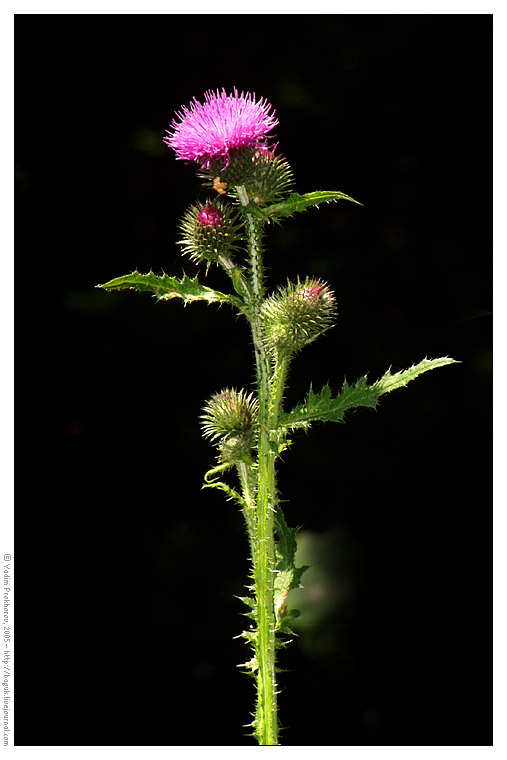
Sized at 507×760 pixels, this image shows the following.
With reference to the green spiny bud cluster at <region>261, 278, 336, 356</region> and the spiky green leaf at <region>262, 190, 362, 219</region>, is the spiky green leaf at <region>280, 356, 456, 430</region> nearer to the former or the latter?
the green spiny bud cluster at <region>261, 278, 336, 356</region>

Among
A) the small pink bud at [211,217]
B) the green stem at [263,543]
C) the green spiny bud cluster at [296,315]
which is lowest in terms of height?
the green stem at [263,543]

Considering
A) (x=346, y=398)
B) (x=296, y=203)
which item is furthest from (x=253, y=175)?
(x=346, y=398)

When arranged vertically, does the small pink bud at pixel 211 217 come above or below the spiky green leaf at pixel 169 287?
above

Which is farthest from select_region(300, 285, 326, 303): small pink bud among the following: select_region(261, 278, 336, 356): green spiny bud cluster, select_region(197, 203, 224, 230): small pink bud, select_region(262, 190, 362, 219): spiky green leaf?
select_region(197, 203, 224, 230): small pink bud

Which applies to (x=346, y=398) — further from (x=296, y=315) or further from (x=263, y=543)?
(x=263, y=543)

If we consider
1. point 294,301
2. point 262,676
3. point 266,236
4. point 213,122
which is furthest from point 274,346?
point 262,676

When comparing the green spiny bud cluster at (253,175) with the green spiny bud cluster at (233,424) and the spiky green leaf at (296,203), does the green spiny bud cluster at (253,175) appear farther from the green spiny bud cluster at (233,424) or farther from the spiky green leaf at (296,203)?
the green spiny bud cluster at (233,424)

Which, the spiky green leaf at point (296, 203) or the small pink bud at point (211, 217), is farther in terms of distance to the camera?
the small pink bud at point (211, 217)

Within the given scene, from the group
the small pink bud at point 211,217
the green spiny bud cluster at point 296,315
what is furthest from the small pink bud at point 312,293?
the small pink bud at point 211,217
